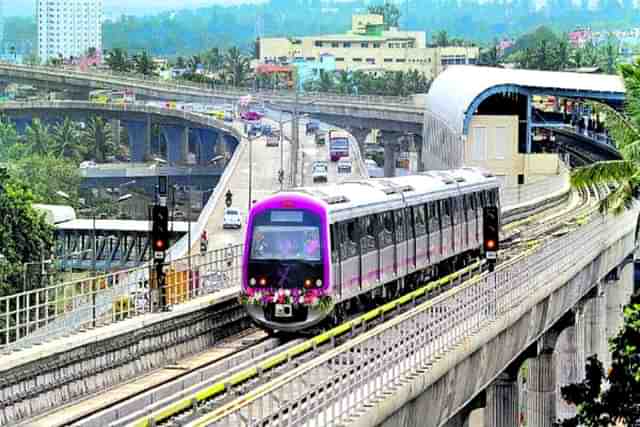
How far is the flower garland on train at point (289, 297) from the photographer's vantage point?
32.7 m

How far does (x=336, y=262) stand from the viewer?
33.4m

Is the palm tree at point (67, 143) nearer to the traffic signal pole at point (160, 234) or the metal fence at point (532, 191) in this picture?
the metal fence at point (532, 191)

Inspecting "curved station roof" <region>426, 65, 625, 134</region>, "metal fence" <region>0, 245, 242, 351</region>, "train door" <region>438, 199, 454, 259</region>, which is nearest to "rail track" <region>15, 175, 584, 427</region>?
"metal fence" <region>0, 245, 242, 351</region>

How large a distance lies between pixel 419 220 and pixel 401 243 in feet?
6.66

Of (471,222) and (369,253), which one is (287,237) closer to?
(369,253)

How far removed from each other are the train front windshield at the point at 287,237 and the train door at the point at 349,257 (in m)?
0.95

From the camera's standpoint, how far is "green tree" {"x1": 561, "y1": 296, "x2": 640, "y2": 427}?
103ft

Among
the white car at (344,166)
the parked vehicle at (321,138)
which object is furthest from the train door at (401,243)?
the parked vehicle at (321,138)

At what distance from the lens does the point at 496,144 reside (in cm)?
9644

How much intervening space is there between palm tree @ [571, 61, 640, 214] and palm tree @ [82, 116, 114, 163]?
146298 millimetres

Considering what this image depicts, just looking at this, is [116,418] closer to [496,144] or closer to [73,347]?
[73,347]

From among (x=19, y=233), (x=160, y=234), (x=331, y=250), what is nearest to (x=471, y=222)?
(x=331, y=250)

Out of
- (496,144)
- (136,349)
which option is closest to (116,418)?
(136,349)

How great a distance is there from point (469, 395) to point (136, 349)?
592 centimetres
